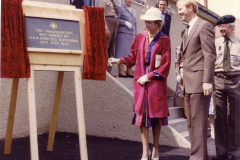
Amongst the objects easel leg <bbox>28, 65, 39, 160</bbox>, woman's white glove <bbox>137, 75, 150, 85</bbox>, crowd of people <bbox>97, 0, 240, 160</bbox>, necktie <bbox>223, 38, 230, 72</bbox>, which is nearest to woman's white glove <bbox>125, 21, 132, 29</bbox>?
crowd of people <bbox>97, 0, 240, 160</bbox>

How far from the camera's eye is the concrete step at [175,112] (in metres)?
6.60

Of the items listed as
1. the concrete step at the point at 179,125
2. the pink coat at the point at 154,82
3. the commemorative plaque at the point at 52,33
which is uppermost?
the commemorative plaque at the point at 52,33

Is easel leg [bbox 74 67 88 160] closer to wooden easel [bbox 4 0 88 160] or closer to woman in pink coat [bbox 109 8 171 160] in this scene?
wooden easel [bbox 4 0 88 160]

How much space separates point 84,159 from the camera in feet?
11.9

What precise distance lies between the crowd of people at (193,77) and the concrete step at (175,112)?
1622 mm

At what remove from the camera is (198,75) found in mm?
3811

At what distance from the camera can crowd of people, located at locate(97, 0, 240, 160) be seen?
380cm

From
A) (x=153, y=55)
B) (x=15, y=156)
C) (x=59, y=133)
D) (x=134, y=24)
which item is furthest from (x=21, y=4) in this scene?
(x=134, y=24)

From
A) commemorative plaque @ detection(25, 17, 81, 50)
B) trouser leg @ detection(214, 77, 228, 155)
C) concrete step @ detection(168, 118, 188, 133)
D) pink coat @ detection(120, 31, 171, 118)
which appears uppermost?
commemorative plaque @ detection(25, 17, 81, 50)

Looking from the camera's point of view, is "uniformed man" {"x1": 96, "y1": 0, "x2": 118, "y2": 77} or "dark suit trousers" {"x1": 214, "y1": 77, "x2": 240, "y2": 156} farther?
"uniformed man" {"x1": 96, "y1": 0, "x2": 118, "y2": 77}

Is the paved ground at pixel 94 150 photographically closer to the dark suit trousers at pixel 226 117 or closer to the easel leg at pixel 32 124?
the dark suit trousers at pixel 226 117

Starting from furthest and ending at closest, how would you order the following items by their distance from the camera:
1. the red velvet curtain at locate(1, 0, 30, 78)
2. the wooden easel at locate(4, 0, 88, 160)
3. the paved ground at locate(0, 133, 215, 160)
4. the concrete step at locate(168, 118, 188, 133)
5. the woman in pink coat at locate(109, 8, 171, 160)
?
1. the concrete step at locate(168, 118, 188, 133)
2. the paved ground at locate(0, 133, 215, 160)
3. the woman in pink coat at locate(109, 8, 171, 160)
4. the wooden easel at locate(4, 0, 88, 160)
5. the red velvet curtain at locate(1, 0, 30, 78)

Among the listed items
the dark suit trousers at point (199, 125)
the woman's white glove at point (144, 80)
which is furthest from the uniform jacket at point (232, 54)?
the woman's white glove at point (144, 80)

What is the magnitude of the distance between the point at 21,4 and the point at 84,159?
1.83m
